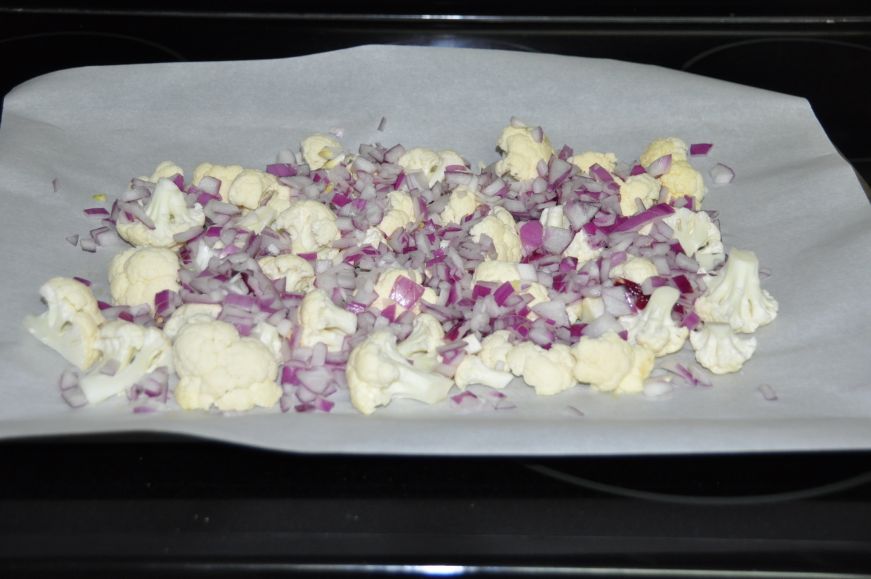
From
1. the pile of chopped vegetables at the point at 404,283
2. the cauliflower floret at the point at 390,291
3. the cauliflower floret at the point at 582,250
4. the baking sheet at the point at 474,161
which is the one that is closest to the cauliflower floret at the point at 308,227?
the pile of chopped vegetables at the point at 404,283

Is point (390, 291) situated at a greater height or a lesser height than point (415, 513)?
greater

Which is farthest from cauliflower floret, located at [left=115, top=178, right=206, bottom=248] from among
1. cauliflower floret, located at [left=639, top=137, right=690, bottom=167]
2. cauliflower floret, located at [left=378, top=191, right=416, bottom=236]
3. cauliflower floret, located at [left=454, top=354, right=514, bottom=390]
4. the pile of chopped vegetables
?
cauliflower floret, located at [left=639, top=137, right=690, bottom=167]

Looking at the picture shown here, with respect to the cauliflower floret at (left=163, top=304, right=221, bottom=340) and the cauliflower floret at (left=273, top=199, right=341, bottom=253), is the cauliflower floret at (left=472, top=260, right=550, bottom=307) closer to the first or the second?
the cauliflower floret at (left=273, top=199, right=341, bottom=253)

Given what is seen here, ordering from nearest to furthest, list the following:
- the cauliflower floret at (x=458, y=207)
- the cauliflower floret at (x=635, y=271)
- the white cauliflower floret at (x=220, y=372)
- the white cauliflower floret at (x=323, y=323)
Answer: the white cauliflower floret at (x=220, y=372) → the white cauliflower floret at (x=323, y=323) → the cauliflower floret at (x=635, y=271) → the cauliflower floret at (x=458, y=207)

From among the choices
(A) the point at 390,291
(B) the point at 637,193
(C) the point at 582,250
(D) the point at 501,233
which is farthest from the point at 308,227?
(B) the point at 637,193

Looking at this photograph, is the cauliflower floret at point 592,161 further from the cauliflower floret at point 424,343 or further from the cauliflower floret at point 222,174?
the cauliflower floret at point 222,174

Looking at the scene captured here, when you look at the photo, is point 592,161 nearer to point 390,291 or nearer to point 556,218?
point 556,218
